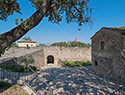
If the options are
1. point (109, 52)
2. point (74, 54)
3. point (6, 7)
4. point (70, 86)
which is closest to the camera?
point (6, 7)

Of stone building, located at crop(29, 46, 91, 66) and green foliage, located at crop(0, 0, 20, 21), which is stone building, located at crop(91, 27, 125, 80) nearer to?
green foliage, located at crop(0, 0, 20, 21)

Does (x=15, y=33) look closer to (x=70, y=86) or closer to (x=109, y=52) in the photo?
(x=70, y=86)

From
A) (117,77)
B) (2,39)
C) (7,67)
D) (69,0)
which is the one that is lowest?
(117,77)

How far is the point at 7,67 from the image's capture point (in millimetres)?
9047

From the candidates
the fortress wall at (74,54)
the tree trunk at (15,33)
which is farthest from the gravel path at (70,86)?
the fortress wall at (74,54)

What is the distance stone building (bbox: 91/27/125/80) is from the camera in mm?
9022

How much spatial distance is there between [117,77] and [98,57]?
353cm

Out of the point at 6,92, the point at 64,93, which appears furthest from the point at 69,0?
the point at 6,92

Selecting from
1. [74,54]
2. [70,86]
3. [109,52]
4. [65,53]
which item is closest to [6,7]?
[70,86]

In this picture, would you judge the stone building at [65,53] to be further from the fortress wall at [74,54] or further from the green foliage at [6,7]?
the green foliage at [6,7]

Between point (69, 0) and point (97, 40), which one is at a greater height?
point (69, 0)

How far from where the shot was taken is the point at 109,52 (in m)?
10.5

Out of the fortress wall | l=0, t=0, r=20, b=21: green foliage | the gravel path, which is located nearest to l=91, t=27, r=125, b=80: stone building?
the gravel path

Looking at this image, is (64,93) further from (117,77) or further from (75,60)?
(75,60)
